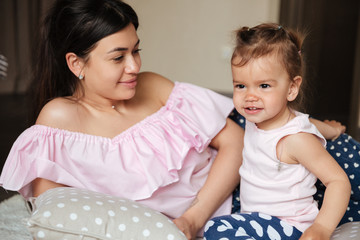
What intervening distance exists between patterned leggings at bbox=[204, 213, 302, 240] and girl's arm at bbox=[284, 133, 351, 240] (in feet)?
0.45

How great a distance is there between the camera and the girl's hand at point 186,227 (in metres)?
1.43

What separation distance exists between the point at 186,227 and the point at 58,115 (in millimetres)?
547

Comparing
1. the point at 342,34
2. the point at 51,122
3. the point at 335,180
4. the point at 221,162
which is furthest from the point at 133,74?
the point at 342,34

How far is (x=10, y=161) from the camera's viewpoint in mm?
1432

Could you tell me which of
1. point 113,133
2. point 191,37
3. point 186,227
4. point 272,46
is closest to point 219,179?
point 186,227

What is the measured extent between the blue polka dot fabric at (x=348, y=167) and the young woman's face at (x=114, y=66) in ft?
1.91

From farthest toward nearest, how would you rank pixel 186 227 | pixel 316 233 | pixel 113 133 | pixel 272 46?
pixel 113 133, pixel 186 227, pixel 272 46, pixel 316 233

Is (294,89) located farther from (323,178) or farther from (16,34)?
(16,34)

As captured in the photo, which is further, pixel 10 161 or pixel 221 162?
pixel 221 162

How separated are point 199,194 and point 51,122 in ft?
1.82

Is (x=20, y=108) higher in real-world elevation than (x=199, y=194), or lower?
lower

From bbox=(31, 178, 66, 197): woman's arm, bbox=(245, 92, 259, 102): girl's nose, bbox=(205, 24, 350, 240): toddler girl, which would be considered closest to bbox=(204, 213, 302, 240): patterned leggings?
bbox=(205, 24, 350, 240): toddler girl

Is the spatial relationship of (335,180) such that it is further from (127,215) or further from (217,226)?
(127,215)

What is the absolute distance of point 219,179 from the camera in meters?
1.60
